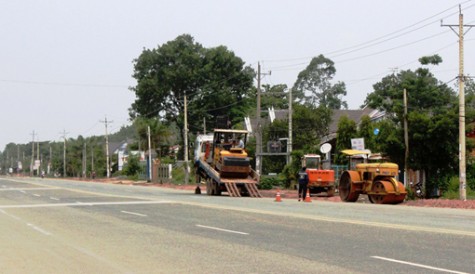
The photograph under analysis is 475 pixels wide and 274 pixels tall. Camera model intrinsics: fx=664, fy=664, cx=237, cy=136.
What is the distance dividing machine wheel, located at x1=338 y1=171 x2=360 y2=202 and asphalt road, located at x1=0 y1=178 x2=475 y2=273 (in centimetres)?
981

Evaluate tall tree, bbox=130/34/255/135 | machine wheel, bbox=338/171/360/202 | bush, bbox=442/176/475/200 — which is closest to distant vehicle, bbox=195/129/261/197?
machine wheel, bbox=338/171/360/202

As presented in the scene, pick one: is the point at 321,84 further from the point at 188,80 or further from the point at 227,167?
the point at 227,167

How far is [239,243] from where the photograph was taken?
14211 millimetres

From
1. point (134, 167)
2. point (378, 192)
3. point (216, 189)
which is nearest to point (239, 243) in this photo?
point (378, 192)

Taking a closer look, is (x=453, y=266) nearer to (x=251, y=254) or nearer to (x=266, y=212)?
(x=251, y=254)

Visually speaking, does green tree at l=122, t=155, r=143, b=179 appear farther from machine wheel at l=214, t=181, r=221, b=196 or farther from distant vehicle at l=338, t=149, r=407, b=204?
distant vehicle at l=338, t=149, r=407, b=204

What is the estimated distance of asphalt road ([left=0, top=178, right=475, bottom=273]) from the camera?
36.0 feet

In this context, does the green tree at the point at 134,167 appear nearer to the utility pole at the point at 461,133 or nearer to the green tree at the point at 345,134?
the green tree at the point at 345,134

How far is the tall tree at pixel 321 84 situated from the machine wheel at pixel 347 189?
271ft

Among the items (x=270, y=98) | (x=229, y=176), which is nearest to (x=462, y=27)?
(x=229, y=176)

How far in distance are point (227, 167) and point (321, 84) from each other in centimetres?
7856

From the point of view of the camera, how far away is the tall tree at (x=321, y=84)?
11588 cm

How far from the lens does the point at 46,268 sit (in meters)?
11.1

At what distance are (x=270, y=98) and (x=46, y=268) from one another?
322 feet
